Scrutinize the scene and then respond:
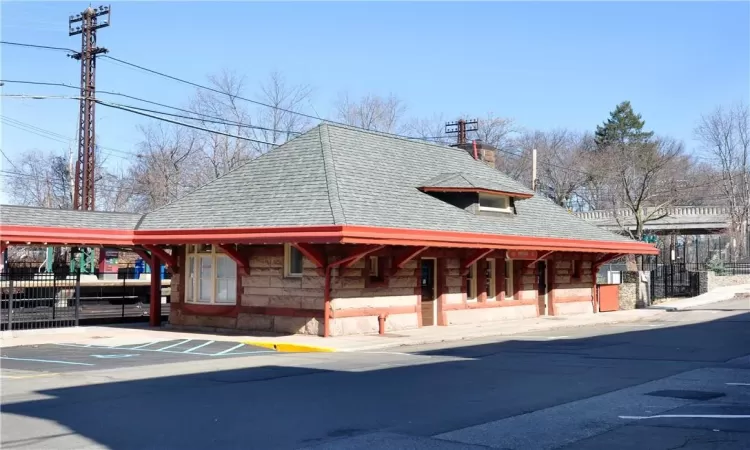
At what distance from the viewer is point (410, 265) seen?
23.7 meters

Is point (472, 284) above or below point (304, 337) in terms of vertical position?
above

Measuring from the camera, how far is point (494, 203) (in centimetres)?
2733

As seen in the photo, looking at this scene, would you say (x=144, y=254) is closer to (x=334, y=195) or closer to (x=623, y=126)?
(x=334, y=195)

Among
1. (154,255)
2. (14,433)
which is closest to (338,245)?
(154,255)

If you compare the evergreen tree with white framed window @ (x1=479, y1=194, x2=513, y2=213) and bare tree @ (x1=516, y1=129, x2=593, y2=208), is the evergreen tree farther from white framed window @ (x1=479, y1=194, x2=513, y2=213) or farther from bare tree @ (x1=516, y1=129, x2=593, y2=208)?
white framed window @ (x1=479, y1=194, x2=513, y2=213)

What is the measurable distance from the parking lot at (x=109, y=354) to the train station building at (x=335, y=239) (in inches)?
103

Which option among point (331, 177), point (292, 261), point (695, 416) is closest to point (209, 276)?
point (292, 261)

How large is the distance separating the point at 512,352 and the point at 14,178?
55945mm

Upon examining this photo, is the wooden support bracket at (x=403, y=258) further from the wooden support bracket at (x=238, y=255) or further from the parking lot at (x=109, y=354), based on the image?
the parking lot at (x=109, y=354)

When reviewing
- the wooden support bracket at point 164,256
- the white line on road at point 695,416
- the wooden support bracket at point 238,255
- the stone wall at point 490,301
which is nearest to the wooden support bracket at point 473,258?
the stone wall at point 490,301

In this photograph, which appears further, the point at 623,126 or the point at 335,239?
the point at 623,126

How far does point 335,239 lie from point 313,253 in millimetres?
1589

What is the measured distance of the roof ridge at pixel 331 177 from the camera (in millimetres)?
20216

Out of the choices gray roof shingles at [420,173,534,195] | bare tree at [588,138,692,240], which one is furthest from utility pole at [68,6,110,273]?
bare tree at [588,138,692,240]
